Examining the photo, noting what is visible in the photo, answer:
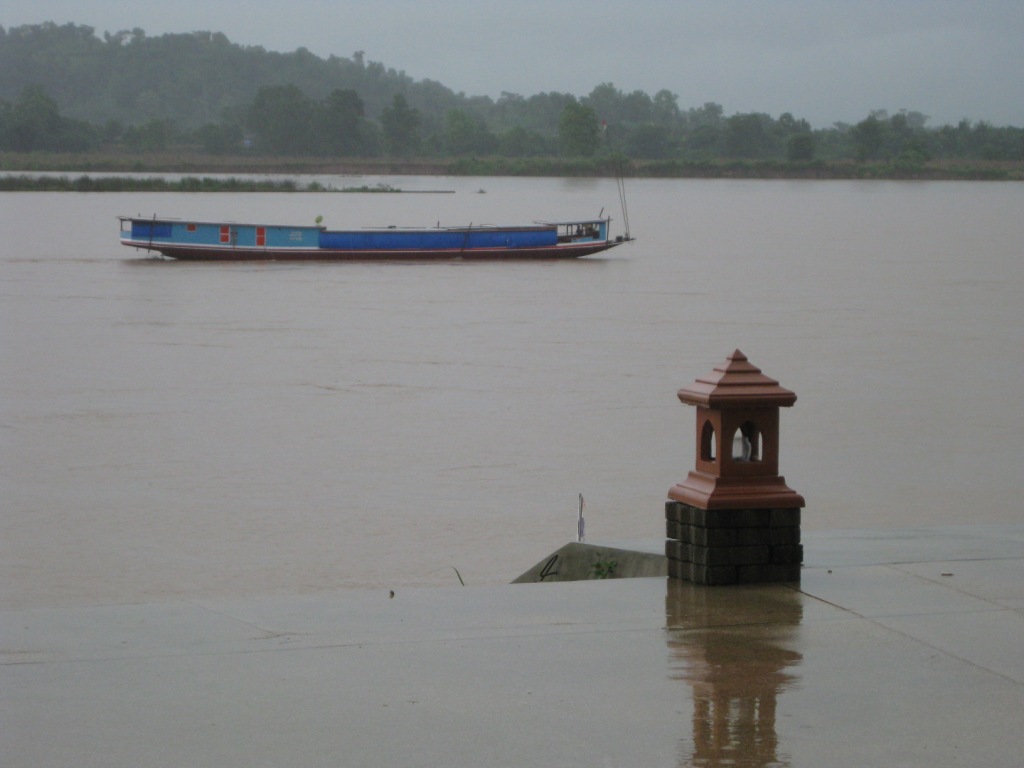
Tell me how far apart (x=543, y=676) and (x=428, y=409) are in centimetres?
1588

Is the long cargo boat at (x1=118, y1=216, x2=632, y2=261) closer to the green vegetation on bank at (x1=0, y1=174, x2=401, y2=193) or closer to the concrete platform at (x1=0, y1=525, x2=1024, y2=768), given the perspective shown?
the green vegetation on bank at (x1=0, y1=174, x2=401, y2=193)

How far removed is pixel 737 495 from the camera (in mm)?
6598

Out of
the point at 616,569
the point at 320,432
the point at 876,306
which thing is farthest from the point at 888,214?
the point at 616,569

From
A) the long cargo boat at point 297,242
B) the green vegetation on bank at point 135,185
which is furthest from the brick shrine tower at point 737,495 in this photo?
the green vegetation on bank at point 135,185

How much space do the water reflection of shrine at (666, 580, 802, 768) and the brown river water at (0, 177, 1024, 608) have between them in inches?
194

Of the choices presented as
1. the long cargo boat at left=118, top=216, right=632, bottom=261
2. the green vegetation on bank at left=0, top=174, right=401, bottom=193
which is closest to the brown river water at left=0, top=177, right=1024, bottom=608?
the long cargo boat at left=118, top=216, right=632, bottom=261

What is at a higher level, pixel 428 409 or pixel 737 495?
pixel 737 495

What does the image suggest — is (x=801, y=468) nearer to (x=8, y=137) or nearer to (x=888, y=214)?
(x=888, y=214)

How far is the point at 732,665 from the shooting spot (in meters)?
5.55

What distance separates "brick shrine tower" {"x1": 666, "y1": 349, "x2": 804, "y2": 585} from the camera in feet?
21.7

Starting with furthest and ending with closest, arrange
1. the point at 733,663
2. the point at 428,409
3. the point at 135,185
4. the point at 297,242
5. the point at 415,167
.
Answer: the point at 415,167 → the point at 135,185 → the point at 297,242 → the point at 428,409 → the point at 733,663

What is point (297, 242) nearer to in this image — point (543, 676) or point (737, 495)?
point (737, 495)

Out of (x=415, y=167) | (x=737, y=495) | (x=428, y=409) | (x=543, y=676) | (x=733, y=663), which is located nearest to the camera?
(x=543, y=676)

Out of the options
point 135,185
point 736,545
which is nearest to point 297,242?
point 135,185
